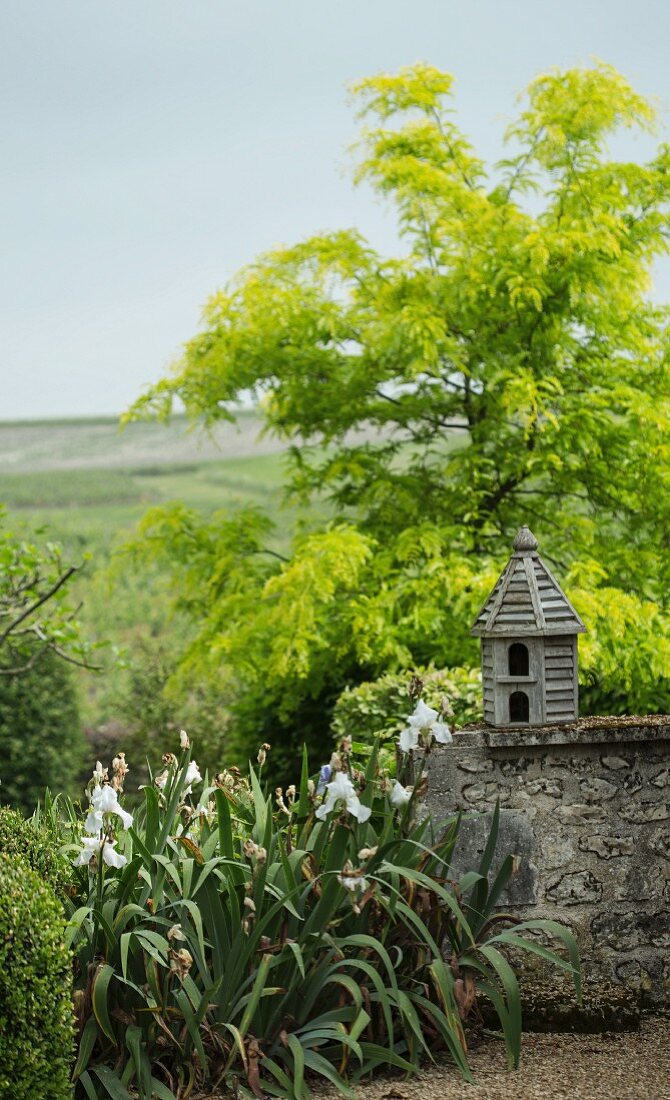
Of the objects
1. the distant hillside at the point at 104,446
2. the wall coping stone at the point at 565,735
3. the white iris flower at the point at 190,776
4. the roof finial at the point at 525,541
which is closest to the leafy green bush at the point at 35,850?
the white iris flower at the point at 190,776

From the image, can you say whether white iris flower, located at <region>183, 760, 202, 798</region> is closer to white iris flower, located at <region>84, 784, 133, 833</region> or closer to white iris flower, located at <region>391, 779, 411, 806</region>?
white iris flower, located at <region>84, 784, 133, 833</region>

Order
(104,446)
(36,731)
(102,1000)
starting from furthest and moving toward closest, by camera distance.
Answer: (104,446) < (36,731) < (102,1000)

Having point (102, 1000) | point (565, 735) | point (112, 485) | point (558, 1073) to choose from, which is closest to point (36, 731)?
point (565, 735)

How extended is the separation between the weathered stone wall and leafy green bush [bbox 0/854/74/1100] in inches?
65.2

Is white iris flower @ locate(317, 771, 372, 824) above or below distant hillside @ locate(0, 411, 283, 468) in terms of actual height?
below

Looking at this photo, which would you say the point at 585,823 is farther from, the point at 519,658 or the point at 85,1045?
the point at 85,1045

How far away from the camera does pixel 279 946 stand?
3.99 meters

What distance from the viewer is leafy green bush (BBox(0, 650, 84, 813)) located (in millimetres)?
11695

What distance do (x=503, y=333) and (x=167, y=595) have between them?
35.5 ft

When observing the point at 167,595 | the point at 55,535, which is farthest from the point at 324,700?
the point at 55,535

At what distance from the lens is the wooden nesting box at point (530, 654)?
186 inches

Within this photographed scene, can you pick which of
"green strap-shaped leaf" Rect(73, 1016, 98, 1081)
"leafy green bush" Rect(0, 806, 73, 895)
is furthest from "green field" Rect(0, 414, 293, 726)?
"green strap-shaped leaf" Rect(73, 1016, 98, 1081)

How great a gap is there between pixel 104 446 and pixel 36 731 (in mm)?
16148

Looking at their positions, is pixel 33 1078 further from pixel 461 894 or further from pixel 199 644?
pixel 199 644
